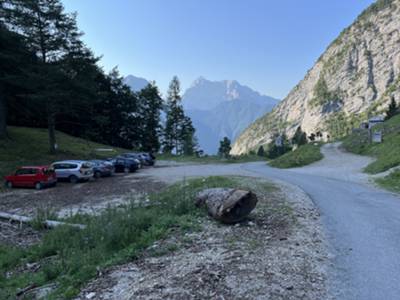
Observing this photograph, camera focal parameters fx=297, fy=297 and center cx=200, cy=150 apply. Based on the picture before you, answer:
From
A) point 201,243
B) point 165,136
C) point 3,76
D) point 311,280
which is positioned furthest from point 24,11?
point 165,136

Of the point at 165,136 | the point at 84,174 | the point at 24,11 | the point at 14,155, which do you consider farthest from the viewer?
the point at 165,136

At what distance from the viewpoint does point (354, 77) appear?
14788cm

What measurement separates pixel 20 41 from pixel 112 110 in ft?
126

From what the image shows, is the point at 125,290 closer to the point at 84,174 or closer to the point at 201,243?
the point at 201,243

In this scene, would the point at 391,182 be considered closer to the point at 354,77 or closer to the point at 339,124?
the point at 339,124

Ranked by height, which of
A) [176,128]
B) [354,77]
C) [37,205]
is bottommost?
[37,205]

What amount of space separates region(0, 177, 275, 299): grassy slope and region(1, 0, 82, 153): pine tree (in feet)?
83.0

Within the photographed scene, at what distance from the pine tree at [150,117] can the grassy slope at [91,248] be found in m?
65.4

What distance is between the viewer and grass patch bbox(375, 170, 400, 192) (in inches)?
587

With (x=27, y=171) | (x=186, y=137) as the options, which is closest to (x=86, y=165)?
(x=27, y=171)

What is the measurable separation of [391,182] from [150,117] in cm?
6379

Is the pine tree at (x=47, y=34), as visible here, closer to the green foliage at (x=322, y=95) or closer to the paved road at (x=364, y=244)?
the paved road at (x=364, y=244)

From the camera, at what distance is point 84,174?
2503 centimetres

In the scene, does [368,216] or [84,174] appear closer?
[368,216]
